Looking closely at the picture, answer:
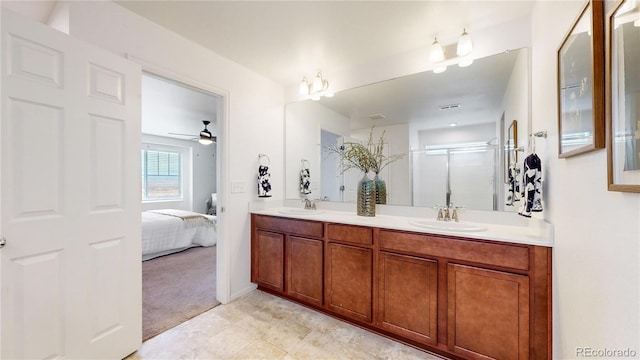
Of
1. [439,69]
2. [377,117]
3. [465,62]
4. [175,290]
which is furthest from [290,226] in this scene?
[465,62]

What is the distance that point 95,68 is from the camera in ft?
4.91

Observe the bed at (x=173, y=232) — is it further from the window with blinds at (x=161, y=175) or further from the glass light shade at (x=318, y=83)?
the glass light shade at (x=318, y=83)

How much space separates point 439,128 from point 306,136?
145 centimetres

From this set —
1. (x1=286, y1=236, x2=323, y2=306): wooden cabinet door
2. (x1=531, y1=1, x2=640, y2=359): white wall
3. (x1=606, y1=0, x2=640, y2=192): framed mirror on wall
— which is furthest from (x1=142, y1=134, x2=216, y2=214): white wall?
(x1=606, y1=0, x2=640, y2=192): framed mirror on wall

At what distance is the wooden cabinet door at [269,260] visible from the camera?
8.04ft

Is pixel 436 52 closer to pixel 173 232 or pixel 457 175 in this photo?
pixel 457 175

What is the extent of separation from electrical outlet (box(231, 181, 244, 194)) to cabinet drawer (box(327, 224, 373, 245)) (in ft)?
3.42

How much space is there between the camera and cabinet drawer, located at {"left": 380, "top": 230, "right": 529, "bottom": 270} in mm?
1415

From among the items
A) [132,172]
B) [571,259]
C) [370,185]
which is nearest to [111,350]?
[132,172]

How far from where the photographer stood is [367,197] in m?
2.31

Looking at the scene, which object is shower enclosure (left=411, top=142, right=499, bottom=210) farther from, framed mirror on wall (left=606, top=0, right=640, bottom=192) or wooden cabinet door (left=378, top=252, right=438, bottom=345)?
framed mirror on wall (left=606, top=0, right=640, bottom=192)

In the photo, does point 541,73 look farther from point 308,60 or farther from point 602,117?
point 308,60

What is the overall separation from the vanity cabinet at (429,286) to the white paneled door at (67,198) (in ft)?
4.26

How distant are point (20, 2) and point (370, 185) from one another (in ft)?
9.10
